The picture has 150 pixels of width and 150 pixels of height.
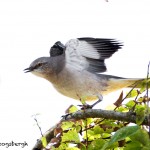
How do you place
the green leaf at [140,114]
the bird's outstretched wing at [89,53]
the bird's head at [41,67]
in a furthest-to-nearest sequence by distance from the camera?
the bird's head at [41,67] < the bird's outstretched wing at [89,53] < the green leaf at [140,114]

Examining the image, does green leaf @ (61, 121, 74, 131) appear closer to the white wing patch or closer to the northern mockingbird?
the northern mockingbird

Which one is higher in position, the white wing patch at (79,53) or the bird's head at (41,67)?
the white wing patch at (79,53)

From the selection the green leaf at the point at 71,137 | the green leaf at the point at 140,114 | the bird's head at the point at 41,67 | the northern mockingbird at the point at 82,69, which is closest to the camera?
the green leaf at the point at 140,114

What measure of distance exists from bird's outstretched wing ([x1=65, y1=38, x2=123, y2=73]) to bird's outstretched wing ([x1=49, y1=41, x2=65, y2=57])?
0.13 metres

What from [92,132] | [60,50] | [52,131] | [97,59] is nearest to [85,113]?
[92,132]

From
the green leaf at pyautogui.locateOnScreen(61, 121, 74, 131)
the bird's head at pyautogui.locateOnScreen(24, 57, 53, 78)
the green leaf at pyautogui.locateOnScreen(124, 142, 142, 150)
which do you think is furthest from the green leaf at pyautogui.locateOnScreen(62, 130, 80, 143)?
the bird's head at pyautogui.locateOnScreen(24, 57, 53, 78)

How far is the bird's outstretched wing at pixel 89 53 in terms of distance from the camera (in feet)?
12.9

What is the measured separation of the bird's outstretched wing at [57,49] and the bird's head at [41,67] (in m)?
0.11

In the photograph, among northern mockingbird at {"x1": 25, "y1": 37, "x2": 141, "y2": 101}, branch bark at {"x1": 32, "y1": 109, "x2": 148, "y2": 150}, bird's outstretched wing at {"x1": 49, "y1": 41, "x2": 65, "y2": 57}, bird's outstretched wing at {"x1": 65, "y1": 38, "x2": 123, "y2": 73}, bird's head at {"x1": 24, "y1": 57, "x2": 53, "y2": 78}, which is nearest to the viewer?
branch bark at {"x1": 32, "y1": 109, "x2": 148, "y2": 150}

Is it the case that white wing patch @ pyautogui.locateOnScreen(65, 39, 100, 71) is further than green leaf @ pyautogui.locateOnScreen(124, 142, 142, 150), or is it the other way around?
white wing patch @ pyautogui.locateOnScreen(65, 39, 100, 71)

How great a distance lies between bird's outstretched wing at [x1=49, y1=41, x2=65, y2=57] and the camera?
4340mm

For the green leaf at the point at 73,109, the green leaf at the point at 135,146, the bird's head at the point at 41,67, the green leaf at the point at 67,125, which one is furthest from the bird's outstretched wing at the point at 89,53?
the green leaf at the point at 135,146

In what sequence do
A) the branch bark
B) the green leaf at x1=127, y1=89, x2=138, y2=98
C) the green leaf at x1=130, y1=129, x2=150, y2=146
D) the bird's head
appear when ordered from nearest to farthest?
the green leaf at x1=130, y1=129, x2=150, y2=146, the branch bark, the green leaf at x1=127, y1=89, x2=138, y2=98, the bird's head

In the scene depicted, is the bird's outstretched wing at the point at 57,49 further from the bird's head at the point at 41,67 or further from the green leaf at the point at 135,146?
the green leaf at the point at 135,146
